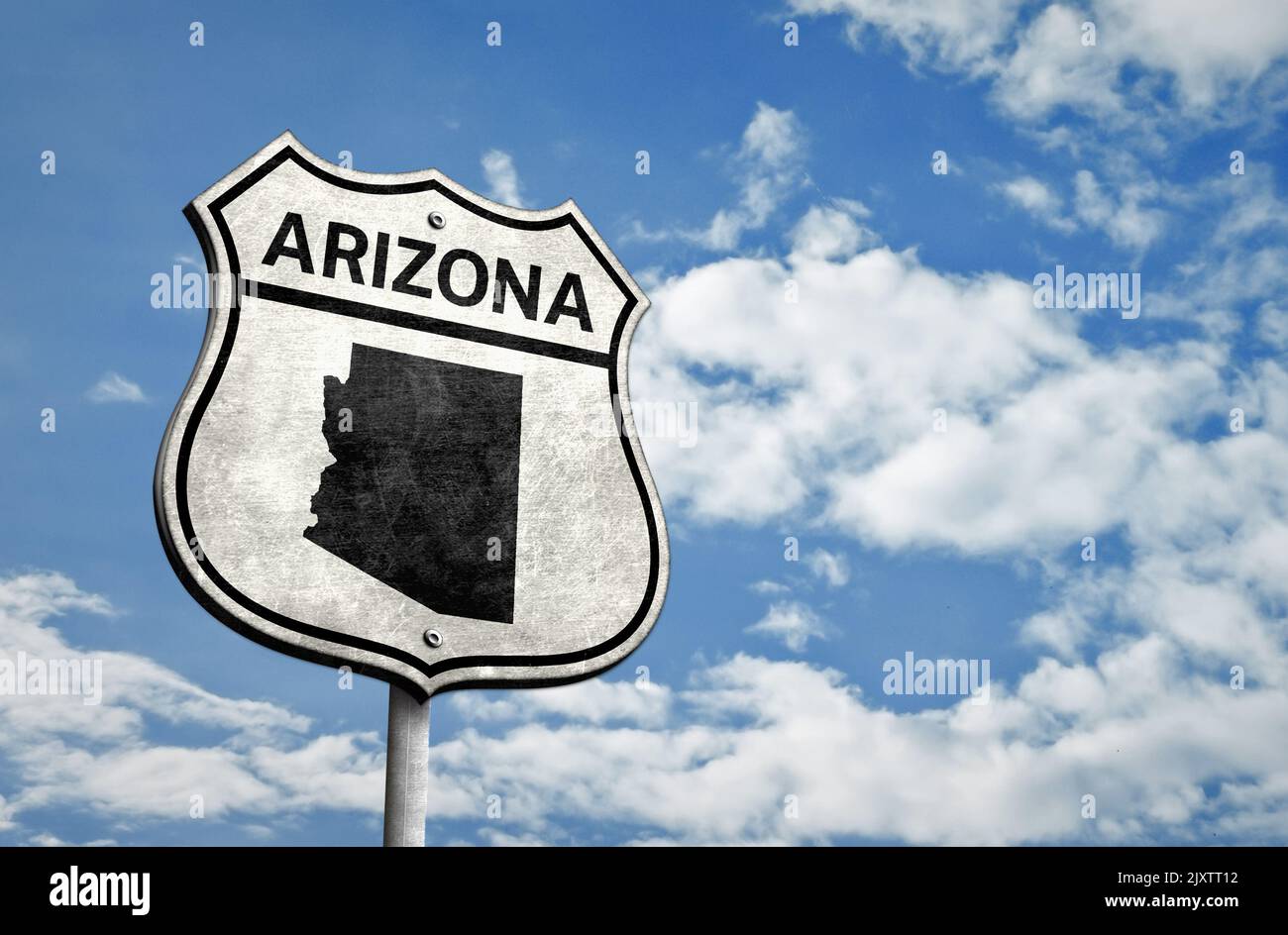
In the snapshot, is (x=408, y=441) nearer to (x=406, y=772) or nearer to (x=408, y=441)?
(x=408, y=441)

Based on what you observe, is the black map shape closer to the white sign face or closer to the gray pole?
the white sign face

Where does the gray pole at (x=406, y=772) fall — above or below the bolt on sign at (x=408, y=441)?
below

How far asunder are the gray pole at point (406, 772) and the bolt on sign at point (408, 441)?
2.6 inches

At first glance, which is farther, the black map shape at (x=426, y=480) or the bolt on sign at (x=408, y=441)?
the black map shape at (x=426, y=480)

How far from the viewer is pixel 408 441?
4965 millimetres

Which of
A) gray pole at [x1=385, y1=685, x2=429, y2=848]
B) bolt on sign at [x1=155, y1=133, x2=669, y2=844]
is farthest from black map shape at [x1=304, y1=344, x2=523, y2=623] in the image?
gray pole at [x1=385, y1=685, x2=429, y2=848]

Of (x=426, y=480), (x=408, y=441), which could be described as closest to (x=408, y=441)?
(x=408, y=441)

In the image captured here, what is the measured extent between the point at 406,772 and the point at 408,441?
1295 mm

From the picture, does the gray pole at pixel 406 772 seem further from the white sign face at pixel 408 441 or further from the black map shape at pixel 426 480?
the black map shape at pixel 426 480

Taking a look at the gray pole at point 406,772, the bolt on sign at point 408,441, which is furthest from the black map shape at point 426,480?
the gray pole at point 406,772

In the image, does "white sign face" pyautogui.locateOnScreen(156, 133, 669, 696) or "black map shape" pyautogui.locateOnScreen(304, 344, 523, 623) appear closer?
"white sign face" pyautogui.locateOnScreen(156, 133, 669, 696)

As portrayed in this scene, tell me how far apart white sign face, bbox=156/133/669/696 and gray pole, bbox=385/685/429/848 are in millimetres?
134

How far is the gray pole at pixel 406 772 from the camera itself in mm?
4625

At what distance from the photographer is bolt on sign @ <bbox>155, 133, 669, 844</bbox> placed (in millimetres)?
4566
